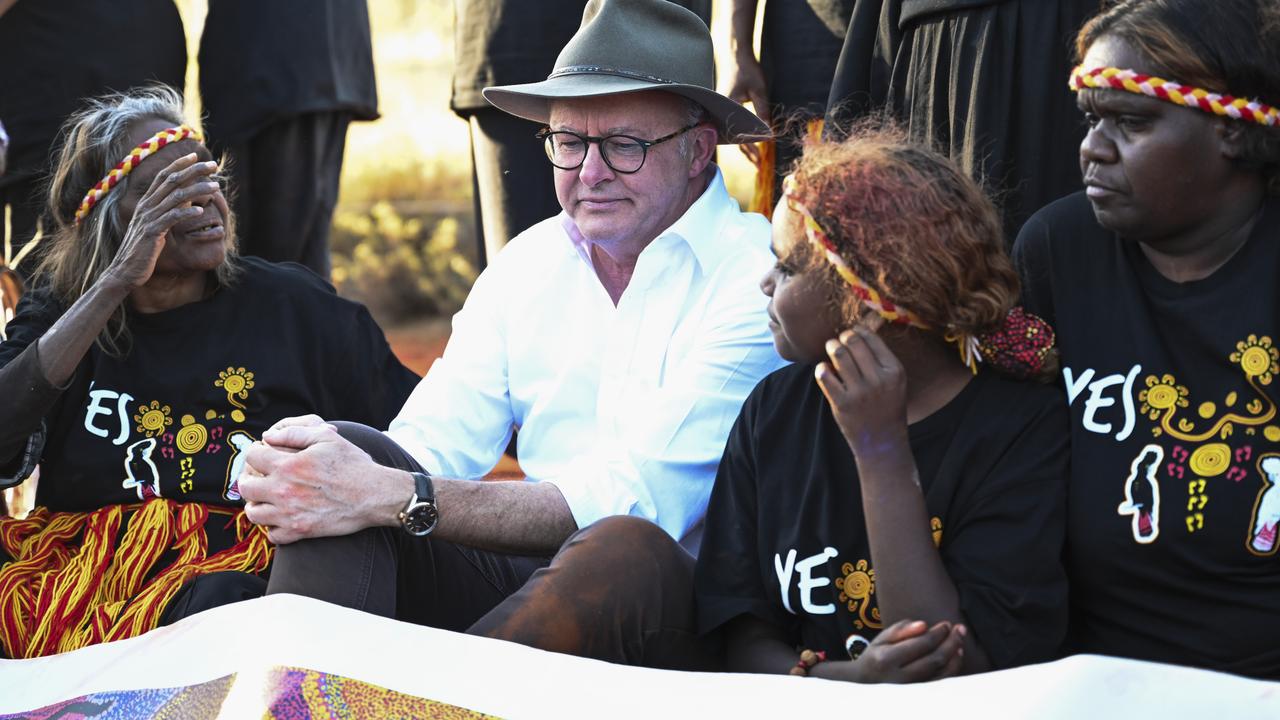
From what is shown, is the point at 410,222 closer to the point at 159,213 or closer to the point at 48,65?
the point at 48,65

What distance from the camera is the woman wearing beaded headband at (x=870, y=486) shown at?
95.9 inches

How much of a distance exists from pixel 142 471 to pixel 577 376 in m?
0.97

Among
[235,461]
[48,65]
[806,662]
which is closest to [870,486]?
[806,662]

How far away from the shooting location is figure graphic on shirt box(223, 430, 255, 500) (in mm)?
3312

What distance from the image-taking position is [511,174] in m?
4.36

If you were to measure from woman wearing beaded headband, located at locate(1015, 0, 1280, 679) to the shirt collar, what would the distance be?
2.99ft

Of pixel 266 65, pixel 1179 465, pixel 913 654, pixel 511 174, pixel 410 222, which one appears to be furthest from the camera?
pixel 410 222

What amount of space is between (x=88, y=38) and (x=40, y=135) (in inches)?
12.2

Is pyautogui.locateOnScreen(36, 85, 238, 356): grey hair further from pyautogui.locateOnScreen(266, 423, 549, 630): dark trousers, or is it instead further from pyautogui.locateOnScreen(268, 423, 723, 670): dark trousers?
pyautogui.locateOnScreen(268, 423, 723, 670): dark trousers

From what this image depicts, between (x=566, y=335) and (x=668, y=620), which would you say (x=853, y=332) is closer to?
(x=668, y=620)

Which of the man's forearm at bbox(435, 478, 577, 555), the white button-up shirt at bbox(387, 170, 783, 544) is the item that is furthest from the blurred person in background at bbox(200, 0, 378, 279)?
the man's forearm at bbox(435, 478, 577, 555)

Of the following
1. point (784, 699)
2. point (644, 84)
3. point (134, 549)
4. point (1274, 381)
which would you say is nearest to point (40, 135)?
point (134, 549)

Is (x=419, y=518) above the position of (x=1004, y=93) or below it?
below

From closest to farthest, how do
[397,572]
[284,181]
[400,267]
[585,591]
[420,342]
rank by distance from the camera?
[585,591] → [397,572] → [284,181] → [420,342] → [400,267]
